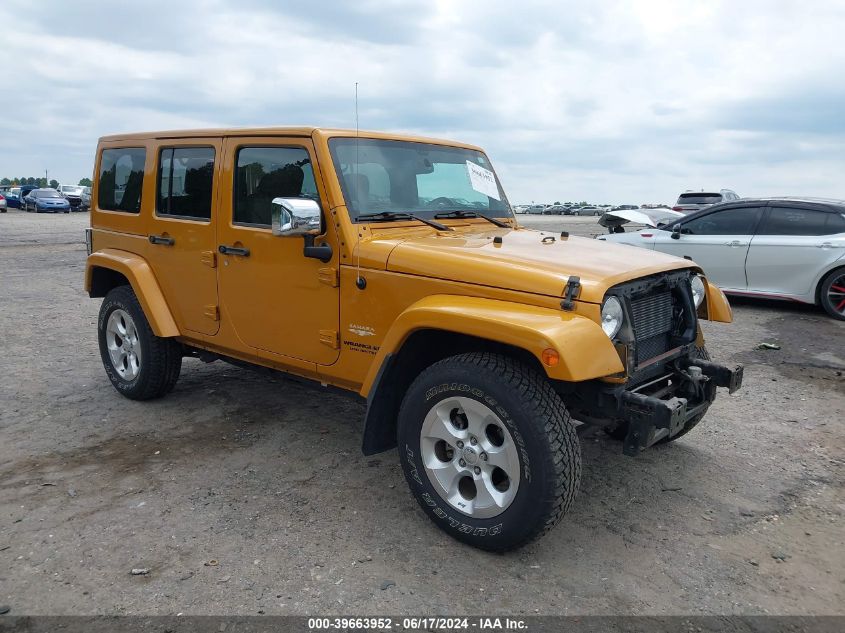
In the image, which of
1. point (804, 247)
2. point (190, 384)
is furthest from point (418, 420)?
point (804, 247)

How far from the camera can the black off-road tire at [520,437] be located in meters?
3.00

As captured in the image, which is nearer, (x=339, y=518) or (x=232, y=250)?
(x=339, y=518)

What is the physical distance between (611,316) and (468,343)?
0.77m

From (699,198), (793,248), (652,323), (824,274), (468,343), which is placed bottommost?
(468,343)

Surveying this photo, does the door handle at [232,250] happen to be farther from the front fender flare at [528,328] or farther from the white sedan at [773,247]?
the white sedan at [773,247]

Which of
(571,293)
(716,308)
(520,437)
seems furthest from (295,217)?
(716,308)

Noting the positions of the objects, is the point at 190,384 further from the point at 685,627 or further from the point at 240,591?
the point at 685,627

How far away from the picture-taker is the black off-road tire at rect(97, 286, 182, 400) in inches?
204

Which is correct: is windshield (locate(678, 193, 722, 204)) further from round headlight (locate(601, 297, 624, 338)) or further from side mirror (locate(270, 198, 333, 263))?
side mirror (locate(270, 198, 333, 263))

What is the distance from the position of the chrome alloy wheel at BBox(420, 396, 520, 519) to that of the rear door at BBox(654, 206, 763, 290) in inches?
308

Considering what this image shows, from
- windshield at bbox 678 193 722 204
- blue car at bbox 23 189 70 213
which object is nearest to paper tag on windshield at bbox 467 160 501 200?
windshield at bbox 678 193 722 204

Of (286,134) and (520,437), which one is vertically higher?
(286,134)

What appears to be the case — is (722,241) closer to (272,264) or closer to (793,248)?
(793,248)

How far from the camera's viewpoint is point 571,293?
121 inches
